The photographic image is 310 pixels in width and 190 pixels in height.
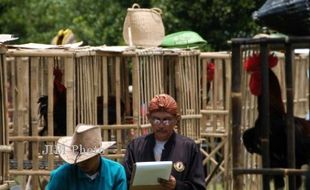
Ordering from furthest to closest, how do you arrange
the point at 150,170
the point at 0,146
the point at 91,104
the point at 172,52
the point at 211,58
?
the point at 211,58 < the point at 172,52 < the point at 91,104 < the point at 0,146 < the point at 150,170

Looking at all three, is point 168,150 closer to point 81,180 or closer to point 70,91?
point 81,180

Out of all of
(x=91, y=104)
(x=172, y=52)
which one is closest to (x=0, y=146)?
(x=91, y=104)

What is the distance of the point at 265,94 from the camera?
8.28 metres

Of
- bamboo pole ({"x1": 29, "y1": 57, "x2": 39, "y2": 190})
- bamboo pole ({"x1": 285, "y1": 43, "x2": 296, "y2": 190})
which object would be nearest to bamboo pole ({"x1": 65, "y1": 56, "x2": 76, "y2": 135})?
bamboo pole ({"x1": 29, "y1": 57, "x2": 39, "y2": 190})

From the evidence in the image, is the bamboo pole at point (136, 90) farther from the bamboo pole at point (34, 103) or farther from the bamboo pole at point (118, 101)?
the bamboo pole at point (34, 103)


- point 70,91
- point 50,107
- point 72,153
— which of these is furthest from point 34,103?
point 72,153

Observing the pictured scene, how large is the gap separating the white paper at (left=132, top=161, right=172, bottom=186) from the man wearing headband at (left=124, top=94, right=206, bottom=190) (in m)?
0.21

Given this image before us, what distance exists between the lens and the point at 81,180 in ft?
28.6

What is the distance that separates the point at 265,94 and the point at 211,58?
8983 mm

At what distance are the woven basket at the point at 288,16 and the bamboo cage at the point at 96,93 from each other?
463 centimetres

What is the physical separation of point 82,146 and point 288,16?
1.69 meters

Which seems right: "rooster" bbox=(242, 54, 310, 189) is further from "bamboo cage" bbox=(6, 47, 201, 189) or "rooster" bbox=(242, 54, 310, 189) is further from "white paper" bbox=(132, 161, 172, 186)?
"bamboo cage" bbox=(6, 47, 201, 189)

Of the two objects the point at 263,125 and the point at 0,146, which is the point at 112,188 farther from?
the point at 0,146

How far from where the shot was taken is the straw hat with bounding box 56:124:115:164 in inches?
342
